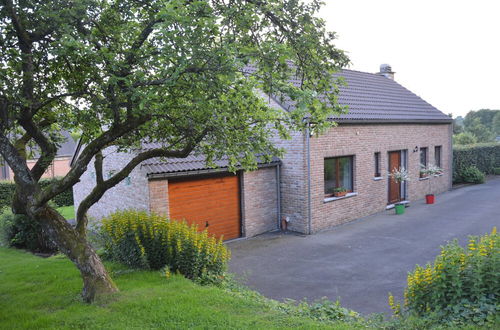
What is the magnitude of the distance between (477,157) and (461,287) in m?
26.2

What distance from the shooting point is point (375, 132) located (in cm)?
1680

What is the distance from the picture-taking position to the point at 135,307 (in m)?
5.81

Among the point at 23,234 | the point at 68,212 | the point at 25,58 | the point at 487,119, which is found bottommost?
the point at 68,212

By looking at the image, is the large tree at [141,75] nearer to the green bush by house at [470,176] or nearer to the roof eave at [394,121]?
the roof eave at [394,121]

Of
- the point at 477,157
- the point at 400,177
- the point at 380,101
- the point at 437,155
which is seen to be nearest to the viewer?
the point at 400,177

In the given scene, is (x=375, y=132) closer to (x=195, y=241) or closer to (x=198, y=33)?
(x=195, y=241)

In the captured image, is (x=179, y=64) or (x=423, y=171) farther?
(x=423, y=171)

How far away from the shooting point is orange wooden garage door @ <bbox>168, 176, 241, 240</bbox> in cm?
1175

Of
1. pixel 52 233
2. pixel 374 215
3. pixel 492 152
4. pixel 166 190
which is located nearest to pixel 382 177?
pixel 374 215

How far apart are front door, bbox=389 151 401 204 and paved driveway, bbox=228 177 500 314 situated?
1358 mm

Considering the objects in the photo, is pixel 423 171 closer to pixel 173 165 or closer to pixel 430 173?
pixel 430 173

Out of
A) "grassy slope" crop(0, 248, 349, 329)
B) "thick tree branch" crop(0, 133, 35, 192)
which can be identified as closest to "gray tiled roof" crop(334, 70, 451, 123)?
"grassy slope" crop(0, 248, 349, 329)

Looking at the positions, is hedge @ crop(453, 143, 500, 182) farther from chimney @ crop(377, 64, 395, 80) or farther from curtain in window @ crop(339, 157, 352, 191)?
curtain in window @ crop(339, 157, 352, 191)

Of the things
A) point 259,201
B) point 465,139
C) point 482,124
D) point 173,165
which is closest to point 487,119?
point 482,124
